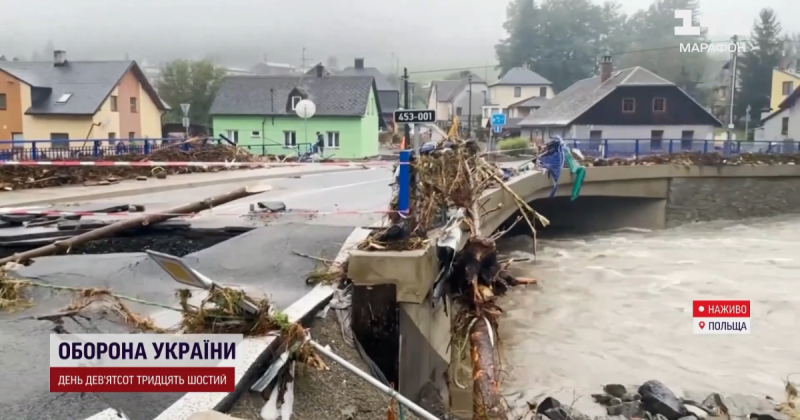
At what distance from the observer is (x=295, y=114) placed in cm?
4906

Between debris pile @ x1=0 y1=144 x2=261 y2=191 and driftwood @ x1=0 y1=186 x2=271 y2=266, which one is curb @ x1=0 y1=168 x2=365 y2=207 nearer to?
debris pile @ x1=0 y1=144 x2=261 y2=191

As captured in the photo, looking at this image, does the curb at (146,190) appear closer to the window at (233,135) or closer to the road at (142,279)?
the road at (142,279)

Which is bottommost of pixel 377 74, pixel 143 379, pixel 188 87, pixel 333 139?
pixel 143 379

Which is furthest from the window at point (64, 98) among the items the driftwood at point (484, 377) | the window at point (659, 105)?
the window at point (659, 105)

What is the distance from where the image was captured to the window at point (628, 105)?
51.7 m

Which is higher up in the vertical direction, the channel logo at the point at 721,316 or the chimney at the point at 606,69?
the chimney at the point at 606,69

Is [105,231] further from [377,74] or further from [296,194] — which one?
[377,74]

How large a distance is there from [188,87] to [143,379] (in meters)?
60.5

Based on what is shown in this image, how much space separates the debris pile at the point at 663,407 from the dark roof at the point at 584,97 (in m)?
41.9

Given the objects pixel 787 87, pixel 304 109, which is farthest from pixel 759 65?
pixel 304 109

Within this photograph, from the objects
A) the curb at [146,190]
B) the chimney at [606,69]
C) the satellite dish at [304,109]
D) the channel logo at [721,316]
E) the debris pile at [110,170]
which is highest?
the chimney at [606,69]

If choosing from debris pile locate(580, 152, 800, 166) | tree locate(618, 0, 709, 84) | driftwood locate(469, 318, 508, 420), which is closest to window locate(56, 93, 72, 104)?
debris pile locate(580, 152, 800, 166)

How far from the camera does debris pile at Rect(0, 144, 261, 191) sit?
13945mm

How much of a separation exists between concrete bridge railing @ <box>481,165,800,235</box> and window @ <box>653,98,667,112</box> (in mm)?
23211
